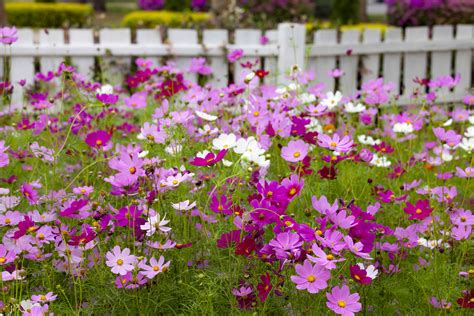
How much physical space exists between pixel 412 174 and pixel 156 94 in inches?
50.5

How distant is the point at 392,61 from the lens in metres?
6.25

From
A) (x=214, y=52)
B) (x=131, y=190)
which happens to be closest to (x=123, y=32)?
(x=214, y=52)

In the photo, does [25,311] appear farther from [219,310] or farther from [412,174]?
[412,174]

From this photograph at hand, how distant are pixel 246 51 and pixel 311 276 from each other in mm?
4176

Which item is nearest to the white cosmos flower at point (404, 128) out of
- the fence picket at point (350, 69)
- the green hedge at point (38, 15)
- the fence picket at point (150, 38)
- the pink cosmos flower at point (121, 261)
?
the pink cosmos flower at point (121, 261)

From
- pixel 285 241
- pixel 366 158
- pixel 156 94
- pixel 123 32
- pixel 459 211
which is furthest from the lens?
pixel 123 32

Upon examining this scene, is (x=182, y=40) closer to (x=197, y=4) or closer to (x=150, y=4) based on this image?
(x=197, y=4)

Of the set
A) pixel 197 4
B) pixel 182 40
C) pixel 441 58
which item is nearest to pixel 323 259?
pixel 182 40

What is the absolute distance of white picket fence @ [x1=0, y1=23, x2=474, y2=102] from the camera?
218 inches

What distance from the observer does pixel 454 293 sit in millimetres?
2049

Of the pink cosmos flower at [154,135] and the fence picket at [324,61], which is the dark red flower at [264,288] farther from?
the fence picket at [324,61]

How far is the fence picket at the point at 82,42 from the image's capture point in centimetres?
560

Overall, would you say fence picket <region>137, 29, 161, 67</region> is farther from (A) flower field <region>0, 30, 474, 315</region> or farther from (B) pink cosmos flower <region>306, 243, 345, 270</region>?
(B) pink cosmos flower <region>306, 243, 345, 270</region>

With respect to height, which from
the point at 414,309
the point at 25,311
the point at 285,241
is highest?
the point at 285,241
